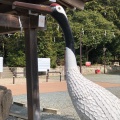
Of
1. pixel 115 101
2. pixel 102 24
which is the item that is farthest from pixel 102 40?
pixel 115 101

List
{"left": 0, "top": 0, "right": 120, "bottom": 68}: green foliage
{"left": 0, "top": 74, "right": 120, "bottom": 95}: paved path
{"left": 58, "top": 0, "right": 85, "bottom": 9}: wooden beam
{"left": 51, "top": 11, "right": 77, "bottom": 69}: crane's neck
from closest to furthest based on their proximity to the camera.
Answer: {"left": 51, "top": 11, "right": 77, "bottom": 69}: crane's neck → {"left": 58, "top": 0, "right": 85, "bottom": 9}: wooden beam → {"left": 0, "top": 74, "right": 120, "bottom": 95}: paved path → {"left": 0, "top": 0, "right": 120, "bottom": 68}: green foliage

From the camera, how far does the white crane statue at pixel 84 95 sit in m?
2.92

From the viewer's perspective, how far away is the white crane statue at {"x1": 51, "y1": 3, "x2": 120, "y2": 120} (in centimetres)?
292

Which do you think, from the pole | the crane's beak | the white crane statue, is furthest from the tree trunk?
the crane's beak

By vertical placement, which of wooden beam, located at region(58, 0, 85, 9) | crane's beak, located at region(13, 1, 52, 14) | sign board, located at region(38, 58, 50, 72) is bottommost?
sign board, located at region(38, 58, 50, 72)

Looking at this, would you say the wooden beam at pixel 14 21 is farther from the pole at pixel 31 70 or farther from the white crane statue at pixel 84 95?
the white crane statue at pixel 84 95

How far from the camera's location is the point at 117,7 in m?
28.3

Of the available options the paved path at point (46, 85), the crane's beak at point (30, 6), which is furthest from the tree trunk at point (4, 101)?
the paved path at point (46, 85)

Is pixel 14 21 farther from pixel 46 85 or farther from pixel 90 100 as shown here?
pixel 46 85

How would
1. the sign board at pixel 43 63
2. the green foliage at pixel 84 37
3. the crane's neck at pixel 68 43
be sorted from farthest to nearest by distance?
the green foliage at pixel 84 37 < the sign board at pixel 43 63 < the crane's neck at pixel 68 43

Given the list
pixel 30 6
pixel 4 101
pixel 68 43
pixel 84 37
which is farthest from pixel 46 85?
pixel 30 6

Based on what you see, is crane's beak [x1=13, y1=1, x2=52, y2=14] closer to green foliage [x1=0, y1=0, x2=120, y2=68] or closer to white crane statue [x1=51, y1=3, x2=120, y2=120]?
white crane statue [x1=51, y1=3, x2=120, y2=120]

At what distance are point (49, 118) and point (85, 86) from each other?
11.3 feet

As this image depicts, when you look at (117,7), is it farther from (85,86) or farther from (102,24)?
(85,86)
